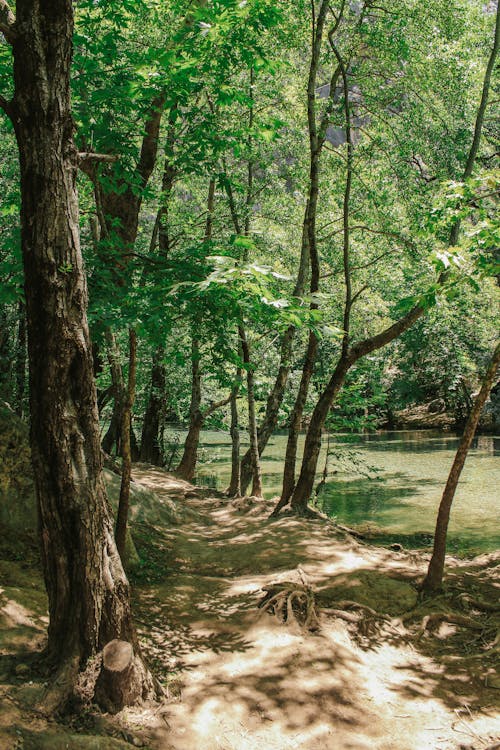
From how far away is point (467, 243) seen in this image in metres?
5.45

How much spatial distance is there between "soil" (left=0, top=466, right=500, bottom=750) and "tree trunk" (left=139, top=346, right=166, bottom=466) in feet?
27.8

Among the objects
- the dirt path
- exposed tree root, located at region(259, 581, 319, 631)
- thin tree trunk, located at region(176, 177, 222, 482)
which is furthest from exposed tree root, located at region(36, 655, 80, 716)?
thin tree trunk, located at region(176, 177, 222, 482)

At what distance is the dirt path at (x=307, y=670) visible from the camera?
13.6 ft

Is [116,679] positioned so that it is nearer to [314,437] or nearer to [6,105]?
[6,105]

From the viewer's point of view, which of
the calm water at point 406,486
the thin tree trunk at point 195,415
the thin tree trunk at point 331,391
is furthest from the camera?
the thin tree trunk at point 195,415

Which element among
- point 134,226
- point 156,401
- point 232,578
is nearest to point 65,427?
point 232,578

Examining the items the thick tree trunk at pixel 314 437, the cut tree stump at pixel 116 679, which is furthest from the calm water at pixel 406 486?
the cut tree stump at pixel 116 679

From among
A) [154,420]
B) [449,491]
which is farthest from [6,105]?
[154,420]

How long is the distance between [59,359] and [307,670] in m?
3.59

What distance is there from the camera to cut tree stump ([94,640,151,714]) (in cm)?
367

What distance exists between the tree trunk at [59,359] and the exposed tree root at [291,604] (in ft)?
8.21

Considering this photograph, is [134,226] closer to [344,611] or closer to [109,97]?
[109,97]

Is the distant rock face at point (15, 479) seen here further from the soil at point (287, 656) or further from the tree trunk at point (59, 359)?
the tree trunk at point (59, 359)

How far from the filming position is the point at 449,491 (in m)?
7.10
